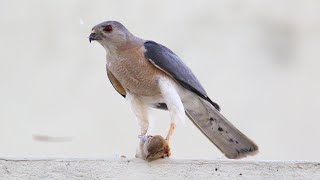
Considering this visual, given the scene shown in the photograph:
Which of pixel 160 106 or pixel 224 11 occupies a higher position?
pixel 224 11

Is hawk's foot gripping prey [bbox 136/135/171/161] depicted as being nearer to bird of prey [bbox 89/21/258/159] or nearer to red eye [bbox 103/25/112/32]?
bird of prey [bbox 89/21/258/159]

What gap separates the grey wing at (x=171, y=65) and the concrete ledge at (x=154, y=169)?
0.78m

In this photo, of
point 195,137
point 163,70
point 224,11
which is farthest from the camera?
point 224,11

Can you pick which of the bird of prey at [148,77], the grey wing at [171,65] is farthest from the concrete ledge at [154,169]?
the grey wing at [171,65]

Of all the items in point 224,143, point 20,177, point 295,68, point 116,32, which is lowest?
point 20,177

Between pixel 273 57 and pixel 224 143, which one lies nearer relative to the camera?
pixel 224 143

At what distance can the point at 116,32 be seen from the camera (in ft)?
14.7

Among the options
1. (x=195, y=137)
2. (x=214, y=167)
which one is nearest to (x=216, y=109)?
(x=214, y=167)

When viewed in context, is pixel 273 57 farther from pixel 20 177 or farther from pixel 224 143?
pixel 20 177

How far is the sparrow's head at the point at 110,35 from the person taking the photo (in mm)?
4418

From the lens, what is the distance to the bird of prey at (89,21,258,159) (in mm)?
4441

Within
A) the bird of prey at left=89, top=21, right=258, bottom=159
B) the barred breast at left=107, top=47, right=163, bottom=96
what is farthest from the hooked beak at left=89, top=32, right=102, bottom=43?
the barred breast at left=107, top=47, right=163, bottom=96

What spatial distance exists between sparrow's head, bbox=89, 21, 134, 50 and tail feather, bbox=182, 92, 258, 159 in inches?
15.0

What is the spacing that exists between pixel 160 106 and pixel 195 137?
1612 mm
